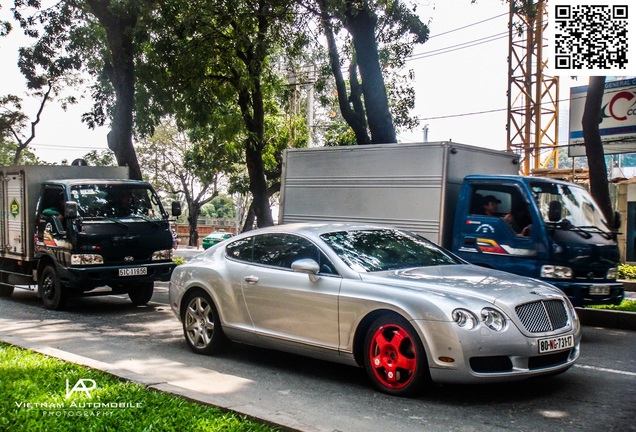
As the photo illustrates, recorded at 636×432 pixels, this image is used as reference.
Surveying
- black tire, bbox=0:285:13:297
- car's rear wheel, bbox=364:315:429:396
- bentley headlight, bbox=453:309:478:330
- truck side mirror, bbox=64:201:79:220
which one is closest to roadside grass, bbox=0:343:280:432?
car's rear wheel, bbox=364:315:429:396

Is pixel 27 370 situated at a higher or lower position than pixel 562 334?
lower

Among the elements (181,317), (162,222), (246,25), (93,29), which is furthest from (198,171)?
(181,317)

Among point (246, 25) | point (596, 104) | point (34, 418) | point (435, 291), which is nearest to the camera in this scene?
point (34, 418)

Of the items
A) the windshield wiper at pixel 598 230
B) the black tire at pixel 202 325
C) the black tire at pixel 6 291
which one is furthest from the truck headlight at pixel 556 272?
the black tire at pixel 6 291

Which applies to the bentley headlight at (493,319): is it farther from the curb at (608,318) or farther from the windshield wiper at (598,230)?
the curb at (608,318)

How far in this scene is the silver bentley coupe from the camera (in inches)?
210

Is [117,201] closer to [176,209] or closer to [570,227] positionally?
[176,209]

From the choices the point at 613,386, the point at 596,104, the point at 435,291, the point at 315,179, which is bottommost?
the point at 613,386

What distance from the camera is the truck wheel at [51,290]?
1116cm

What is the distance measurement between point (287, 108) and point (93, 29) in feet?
37.5

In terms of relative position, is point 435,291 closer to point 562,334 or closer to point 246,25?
point 562,334

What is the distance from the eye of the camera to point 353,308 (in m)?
5.91

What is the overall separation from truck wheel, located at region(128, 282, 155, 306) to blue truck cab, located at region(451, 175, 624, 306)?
17.5ft

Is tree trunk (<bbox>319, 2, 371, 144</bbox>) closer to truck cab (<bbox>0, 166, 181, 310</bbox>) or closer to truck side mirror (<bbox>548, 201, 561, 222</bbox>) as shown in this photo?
truck cab (<bbox>0, 166, 181, 310</bbox>)
